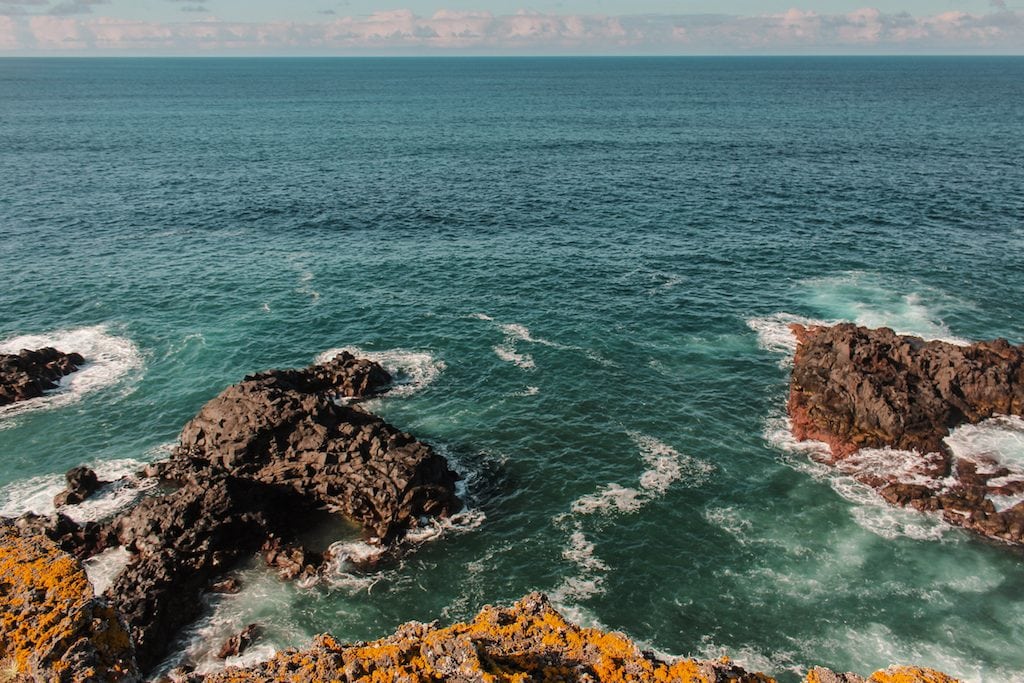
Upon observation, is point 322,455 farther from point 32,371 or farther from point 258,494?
point 32,371

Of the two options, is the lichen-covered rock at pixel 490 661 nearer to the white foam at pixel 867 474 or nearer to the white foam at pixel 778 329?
the white foam at pixel 867 474

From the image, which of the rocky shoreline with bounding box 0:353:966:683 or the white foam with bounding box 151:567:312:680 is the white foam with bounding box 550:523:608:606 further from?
the white foam with bounding box 151:567:312:680

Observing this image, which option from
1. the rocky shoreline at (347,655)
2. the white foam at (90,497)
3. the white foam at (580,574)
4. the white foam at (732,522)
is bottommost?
the white foam at (580,574)

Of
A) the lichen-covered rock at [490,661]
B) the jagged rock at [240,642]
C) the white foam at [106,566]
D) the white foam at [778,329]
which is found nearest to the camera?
the lichen-covered rock at [490,661]

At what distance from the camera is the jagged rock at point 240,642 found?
131 ft

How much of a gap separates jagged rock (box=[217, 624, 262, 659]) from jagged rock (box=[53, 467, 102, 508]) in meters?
20.4

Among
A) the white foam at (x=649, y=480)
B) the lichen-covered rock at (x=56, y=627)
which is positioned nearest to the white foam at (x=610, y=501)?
the white foam at (x=649, y=480)

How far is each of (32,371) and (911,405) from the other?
81968 millimetres

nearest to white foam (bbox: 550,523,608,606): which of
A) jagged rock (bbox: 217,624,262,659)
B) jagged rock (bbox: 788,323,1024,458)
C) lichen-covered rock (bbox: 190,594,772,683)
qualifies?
lichen-covered rock (bbox: 190,594,772,683)

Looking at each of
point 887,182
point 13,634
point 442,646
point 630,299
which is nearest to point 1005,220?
point 887,182

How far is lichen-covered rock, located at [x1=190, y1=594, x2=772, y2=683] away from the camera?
2623cm

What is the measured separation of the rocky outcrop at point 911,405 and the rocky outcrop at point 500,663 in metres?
28.0

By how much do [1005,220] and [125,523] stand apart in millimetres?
130254

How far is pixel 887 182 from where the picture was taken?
139500 mm
